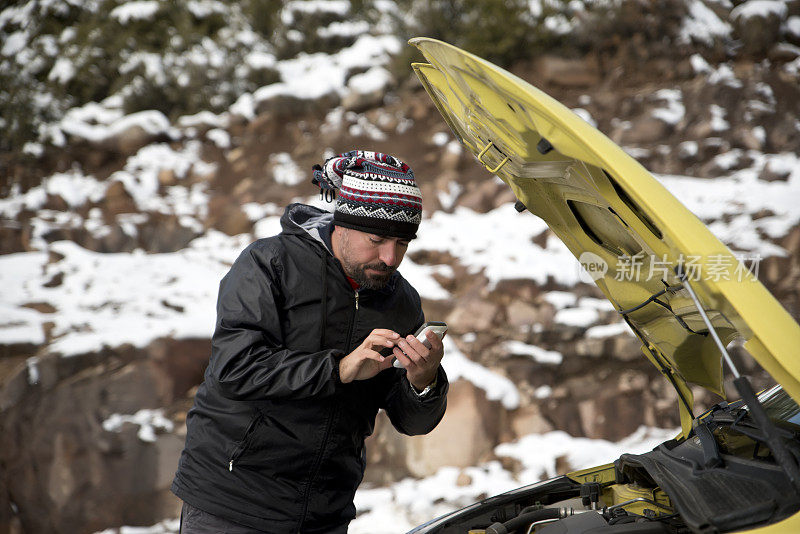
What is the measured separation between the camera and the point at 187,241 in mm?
8555

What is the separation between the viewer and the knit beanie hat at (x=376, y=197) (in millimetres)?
2199

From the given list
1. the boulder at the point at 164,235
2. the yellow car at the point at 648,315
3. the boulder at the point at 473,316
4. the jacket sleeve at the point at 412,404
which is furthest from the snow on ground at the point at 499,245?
the jacket sleeve at the point at 412,404

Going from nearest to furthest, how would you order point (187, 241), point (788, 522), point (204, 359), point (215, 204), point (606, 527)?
point (788, 522) → point (606, 527) → point (204, 359) → point (187, 241) → point (215, 204)

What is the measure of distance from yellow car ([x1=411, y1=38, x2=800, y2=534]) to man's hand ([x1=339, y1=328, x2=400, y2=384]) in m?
0.69

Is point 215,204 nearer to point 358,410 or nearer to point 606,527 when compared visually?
point 358,410

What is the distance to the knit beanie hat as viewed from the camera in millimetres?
2199

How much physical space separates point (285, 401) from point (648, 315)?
138 cm

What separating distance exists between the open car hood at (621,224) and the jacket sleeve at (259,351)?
879 millimetres

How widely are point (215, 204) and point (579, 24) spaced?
6196 mm

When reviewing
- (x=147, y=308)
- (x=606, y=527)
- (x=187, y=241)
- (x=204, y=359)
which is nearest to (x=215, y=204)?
(x=187, y=241)

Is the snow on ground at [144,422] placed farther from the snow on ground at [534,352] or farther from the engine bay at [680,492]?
the engine bay at [680,492]

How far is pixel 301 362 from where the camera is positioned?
6.73ft

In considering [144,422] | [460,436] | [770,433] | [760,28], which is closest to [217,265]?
[144,422]

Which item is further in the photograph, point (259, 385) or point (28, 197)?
point (28, 197)
